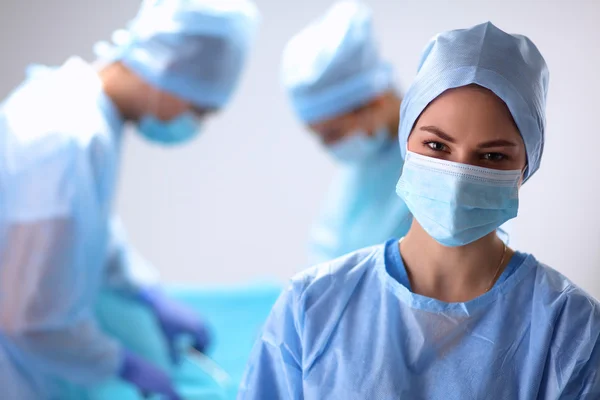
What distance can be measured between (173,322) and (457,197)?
1.72m

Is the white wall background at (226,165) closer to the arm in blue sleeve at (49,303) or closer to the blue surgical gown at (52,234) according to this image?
the blue surgical gown at (52,234)

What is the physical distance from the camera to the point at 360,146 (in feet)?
7.61

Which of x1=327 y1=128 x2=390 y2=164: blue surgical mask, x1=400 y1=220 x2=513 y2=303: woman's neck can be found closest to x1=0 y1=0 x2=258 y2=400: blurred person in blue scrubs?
x1=327 y1=128 x2=390 y2=164: blue surgical mask

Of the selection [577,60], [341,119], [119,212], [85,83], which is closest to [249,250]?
[119,212]

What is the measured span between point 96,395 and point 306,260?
1665 mm

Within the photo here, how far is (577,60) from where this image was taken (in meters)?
1.52

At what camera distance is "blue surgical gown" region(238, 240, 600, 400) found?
1224 millimetres

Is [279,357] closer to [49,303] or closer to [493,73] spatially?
[493,73]

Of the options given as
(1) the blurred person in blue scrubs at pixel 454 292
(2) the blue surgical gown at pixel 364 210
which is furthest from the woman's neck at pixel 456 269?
(2) the blue surgical gown at pixel 364 210

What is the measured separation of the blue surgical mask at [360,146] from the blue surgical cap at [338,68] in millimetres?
105

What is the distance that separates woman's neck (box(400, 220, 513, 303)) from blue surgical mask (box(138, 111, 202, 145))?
1.09m

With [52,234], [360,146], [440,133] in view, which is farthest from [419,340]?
[360,146]

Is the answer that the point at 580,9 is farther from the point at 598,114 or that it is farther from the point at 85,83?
the point at 85,83

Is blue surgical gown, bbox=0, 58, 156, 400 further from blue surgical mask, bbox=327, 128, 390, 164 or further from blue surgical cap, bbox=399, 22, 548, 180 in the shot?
blue surgical cap, bbox=399, 22, 548, 180
